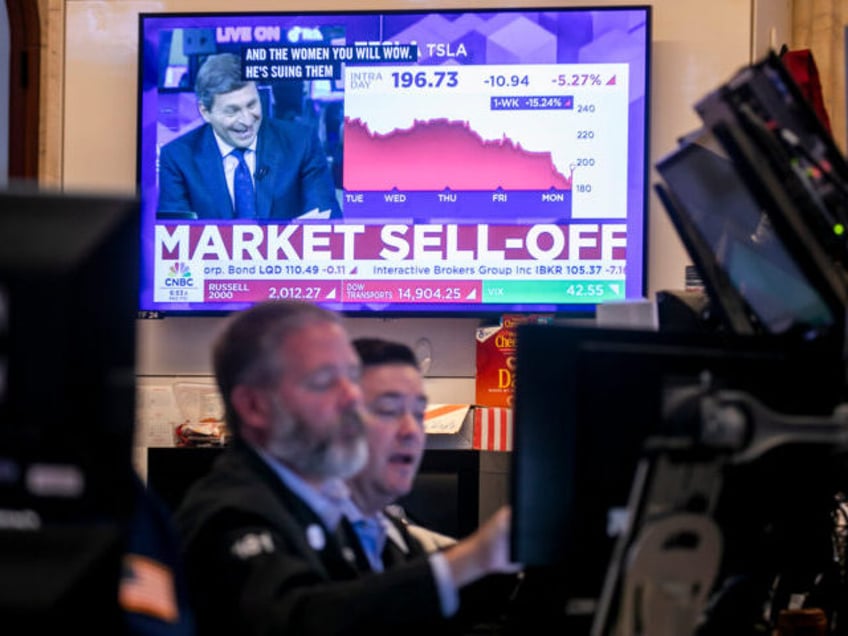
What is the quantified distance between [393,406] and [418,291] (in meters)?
3.01

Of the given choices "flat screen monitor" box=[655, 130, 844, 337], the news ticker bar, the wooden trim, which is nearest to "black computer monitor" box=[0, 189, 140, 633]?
"flat screen monitor" box=[655, 130, 844, 337]

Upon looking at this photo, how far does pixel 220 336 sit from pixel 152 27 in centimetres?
353

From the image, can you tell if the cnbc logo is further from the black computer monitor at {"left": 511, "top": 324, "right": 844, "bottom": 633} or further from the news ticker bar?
the black computer monitor at {"left": 511, "top": 324, "right": 844, "bottom": 633}

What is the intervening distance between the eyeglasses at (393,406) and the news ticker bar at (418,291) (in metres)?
2.95

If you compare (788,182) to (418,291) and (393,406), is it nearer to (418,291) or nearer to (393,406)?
(393,406)

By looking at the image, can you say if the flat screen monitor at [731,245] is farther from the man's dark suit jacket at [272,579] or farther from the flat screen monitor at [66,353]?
the flat screen monitor at [66,353]

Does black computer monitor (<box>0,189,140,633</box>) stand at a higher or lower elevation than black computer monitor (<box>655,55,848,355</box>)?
lower

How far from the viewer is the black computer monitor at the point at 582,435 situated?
48.6 inches

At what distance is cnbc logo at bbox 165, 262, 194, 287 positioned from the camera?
15.5ft

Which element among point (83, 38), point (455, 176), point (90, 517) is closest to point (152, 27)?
point (83, 38)

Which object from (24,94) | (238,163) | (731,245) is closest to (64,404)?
(731,245)

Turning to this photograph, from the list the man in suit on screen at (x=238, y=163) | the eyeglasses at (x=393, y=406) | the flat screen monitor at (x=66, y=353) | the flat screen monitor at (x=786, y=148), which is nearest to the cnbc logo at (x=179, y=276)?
the man in suit on screen at (x=238, y=163)

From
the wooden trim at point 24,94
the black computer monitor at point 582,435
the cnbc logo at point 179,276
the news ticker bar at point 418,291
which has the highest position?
the wooden trim at point 24,94

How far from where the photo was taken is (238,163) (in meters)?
4.69
